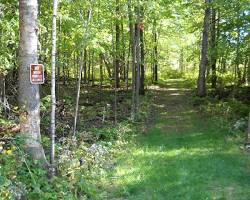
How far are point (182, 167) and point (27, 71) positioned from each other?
13.9 ft

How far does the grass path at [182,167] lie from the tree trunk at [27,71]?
76.5 inches

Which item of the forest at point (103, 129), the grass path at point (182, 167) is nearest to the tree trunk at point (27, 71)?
the forest at point (103, 129)

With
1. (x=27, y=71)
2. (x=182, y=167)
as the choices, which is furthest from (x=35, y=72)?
(x=182, y=167)

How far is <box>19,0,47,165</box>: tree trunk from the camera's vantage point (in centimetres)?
746

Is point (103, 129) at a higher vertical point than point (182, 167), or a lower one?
higher

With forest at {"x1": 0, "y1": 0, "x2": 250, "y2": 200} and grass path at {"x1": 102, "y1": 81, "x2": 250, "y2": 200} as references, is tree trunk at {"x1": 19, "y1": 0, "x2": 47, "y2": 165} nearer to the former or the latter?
forest at {"x1": 0, "y1": 0, "x2": 250, "y2": 200}

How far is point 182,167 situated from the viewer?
9.55 m

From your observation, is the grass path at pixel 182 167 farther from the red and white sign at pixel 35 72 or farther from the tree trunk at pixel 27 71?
the red and white sign at pixel 35 72

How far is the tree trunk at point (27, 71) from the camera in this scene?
24.5 feet

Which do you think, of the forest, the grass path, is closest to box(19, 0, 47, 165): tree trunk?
the forest

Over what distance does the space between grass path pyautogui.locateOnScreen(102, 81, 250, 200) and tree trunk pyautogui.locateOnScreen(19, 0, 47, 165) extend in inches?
76.5

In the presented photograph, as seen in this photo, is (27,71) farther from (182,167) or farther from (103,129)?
(103,129)

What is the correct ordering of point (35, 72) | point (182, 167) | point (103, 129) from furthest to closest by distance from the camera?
1. point (103, 129)
2. point (182, 167)
3. point (35, 72)

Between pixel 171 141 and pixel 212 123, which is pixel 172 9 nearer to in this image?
pixel 212 123
